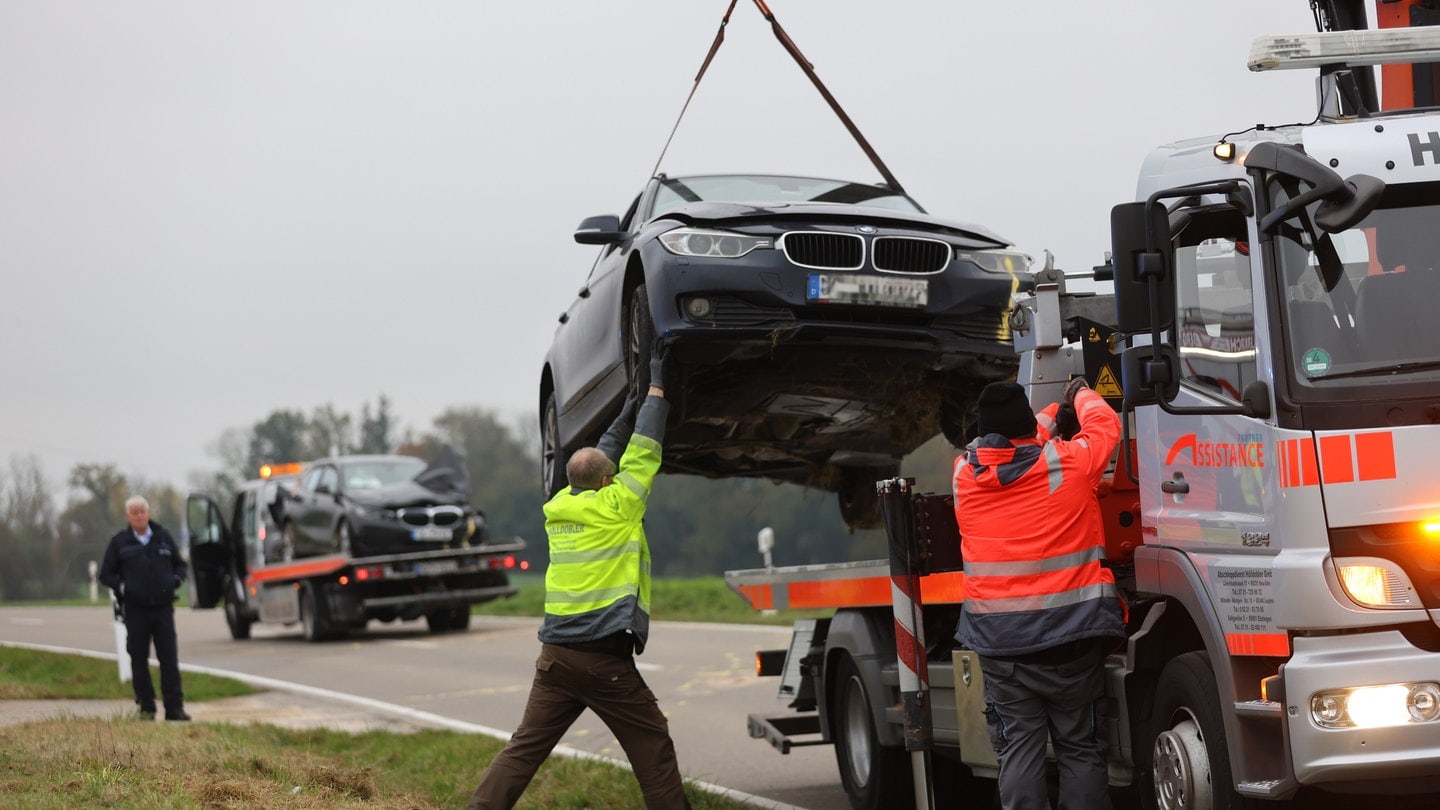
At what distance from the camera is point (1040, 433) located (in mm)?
6285

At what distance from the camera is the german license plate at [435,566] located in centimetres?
2144

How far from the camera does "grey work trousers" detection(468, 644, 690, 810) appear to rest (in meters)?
7.16

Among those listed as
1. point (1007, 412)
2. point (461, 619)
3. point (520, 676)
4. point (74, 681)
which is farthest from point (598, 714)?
point (461, 619)

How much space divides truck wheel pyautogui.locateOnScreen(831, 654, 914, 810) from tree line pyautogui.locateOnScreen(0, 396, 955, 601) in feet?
136

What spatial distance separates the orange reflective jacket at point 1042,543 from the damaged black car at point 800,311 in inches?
69.9

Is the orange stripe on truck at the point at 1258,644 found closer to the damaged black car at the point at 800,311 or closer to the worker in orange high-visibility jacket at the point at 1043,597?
the worker in orange high-visibility jacket at the point at 1043,597

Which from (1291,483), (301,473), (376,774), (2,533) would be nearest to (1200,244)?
(1291,483)

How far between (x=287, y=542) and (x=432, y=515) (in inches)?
95.2

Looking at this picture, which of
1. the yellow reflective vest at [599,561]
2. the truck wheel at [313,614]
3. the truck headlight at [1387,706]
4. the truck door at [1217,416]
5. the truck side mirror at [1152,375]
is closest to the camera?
the truck headlight at [1387,706]

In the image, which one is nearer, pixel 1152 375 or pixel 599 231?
pixel 1152 375

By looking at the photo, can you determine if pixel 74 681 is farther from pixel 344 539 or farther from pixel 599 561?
pixel 599 561

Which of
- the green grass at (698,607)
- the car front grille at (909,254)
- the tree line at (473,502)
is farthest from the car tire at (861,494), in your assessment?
the tree line at (473,502)

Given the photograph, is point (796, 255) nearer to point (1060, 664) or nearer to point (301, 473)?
point (1060, 664)

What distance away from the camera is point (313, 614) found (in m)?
22.1
